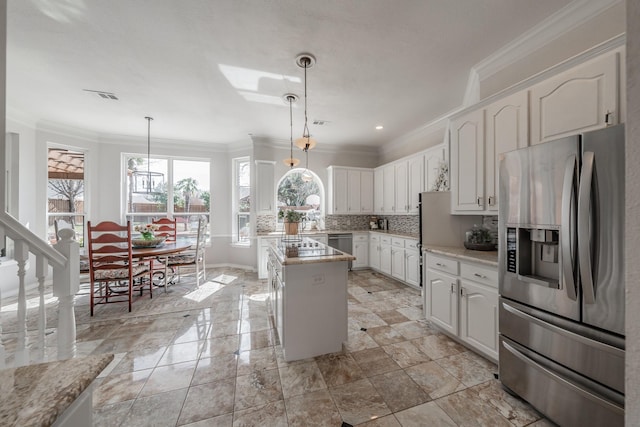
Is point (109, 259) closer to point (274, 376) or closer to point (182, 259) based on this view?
point (182, 259)

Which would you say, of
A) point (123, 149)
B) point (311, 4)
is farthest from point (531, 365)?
point (123, 149)

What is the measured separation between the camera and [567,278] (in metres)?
1.39

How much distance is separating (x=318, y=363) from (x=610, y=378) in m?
1.83

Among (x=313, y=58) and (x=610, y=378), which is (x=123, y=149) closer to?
(x=313, y=58)

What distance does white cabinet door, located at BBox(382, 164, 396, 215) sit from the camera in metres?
4.87

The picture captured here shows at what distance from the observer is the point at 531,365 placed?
1.58 m

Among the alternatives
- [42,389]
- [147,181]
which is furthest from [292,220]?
[147,181]

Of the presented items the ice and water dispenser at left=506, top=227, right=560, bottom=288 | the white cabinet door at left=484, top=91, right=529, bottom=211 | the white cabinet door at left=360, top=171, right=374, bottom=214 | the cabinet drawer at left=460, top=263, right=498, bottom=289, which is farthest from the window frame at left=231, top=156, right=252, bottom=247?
the ice and water dispenser at left=506, top=227, right=560, bottom=288

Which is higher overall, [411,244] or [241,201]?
[241,201]

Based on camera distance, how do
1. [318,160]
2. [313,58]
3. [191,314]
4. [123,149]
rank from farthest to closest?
[318,160] → [123,149] → [191,314] → [313,58]

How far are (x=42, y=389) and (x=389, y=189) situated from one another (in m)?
5.00

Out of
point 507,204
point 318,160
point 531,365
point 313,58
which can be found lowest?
point 531,365

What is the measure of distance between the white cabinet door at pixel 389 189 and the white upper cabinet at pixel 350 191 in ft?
1.50

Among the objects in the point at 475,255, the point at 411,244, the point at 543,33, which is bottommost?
the point at 411,244
